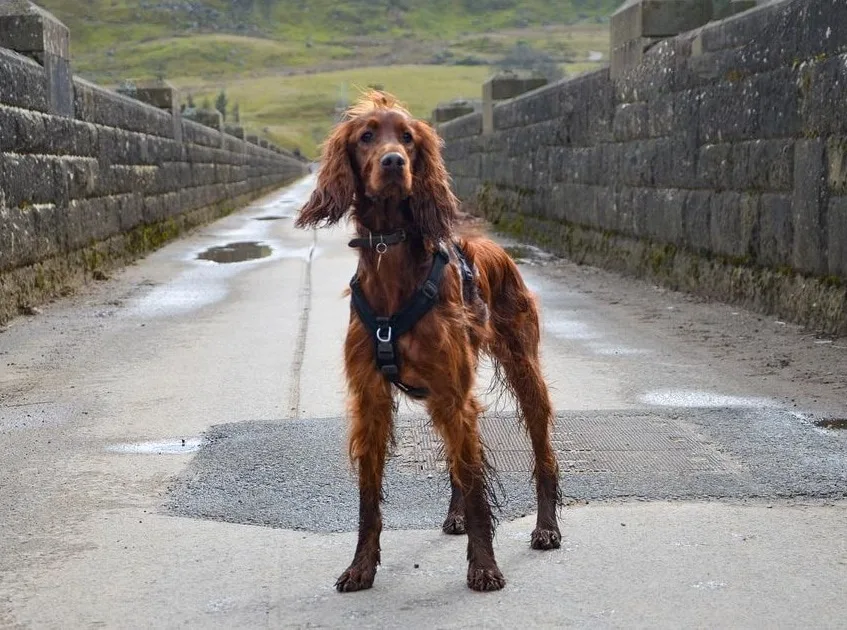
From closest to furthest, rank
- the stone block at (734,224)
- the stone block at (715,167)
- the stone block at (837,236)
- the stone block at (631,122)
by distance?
the stone block at (837,236)
the stone block at (734,224)
the stone block at (715,167)
the stone block at (631,122)

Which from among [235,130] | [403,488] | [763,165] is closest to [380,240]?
[403,488]

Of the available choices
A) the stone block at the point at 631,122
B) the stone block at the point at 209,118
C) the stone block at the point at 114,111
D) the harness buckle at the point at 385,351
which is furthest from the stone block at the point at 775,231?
the stone block at the point at 209,118

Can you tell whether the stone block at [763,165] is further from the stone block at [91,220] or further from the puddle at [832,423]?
the stone block at [91,220]

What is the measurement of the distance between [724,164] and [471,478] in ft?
23.4

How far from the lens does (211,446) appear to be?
573 cm

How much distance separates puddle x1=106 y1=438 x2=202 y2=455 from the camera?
18.7ft

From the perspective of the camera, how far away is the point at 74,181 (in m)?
12.3

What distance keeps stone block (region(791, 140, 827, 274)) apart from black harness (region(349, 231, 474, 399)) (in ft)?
17.4

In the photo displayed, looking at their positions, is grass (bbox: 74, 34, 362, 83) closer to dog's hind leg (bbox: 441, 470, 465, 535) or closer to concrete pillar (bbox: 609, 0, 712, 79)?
concrete pillar (bbox: 609, 0, 712, 79)

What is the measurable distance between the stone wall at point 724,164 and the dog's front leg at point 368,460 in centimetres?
510

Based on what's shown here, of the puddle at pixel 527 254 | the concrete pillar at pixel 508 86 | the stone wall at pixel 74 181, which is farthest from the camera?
the concrete pillar at pixel 508 86

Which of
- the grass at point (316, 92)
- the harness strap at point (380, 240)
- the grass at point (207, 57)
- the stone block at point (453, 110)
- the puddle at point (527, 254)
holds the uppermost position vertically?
the grass at point (207, 57)

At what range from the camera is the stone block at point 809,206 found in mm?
8461

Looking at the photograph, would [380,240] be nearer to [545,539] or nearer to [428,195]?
[428,195]
